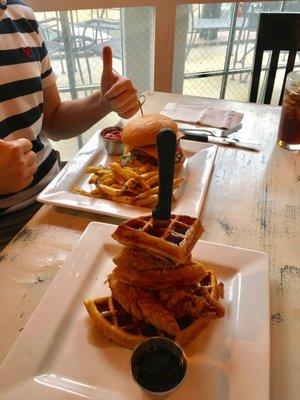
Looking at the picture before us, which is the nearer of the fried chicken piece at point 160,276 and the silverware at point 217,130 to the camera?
the fried chicken piece at point 160,276

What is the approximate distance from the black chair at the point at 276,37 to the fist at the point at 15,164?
5.28 ft

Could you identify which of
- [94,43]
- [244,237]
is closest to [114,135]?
[244,237]

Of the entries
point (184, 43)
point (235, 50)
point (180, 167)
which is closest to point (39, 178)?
point (180, 167)

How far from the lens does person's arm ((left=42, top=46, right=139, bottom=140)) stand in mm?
1604

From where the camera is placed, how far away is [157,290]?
0.78 metres

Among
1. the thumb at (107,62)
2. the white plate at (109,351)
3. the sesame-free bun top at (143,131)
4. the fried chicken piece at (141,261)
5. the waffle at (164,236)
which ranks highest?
the thumb at (107,62)

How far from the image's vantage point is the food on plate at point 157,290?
28.5 inches

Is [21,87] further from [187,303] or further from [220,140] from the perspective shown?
[187,303]

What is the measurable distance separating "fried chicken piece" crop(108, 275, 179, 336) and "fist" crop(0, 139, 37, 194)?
505mm

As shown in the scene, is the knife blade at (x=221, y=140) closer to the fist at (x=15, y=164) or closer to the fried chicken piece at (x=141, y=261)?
the fist at (x=15, y=164)

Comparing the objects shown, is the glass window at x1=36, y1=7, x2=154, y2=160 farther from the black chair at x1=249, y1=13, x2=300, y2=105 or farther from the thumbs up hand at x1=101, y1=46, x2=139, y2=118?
the thumbs up hand at x1=101, y1=46, x2=139, y2=118

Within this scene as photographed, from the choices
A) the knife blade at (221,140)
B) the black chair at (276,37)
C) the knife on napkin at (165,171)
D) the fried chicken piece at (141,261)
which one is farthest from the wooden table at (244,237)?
the black chair at (276,37)

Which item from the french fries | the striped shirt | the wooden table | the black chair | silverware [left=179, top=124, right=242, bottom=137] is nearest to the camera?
the wooden table

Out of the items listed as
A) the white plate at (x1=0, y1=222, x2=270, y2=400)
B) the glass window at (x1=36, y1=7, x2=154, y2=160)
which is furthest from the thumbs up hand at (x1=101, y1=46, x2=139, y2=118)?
the glass window at (x1=36, y1=7, x2=154, y2=160)
